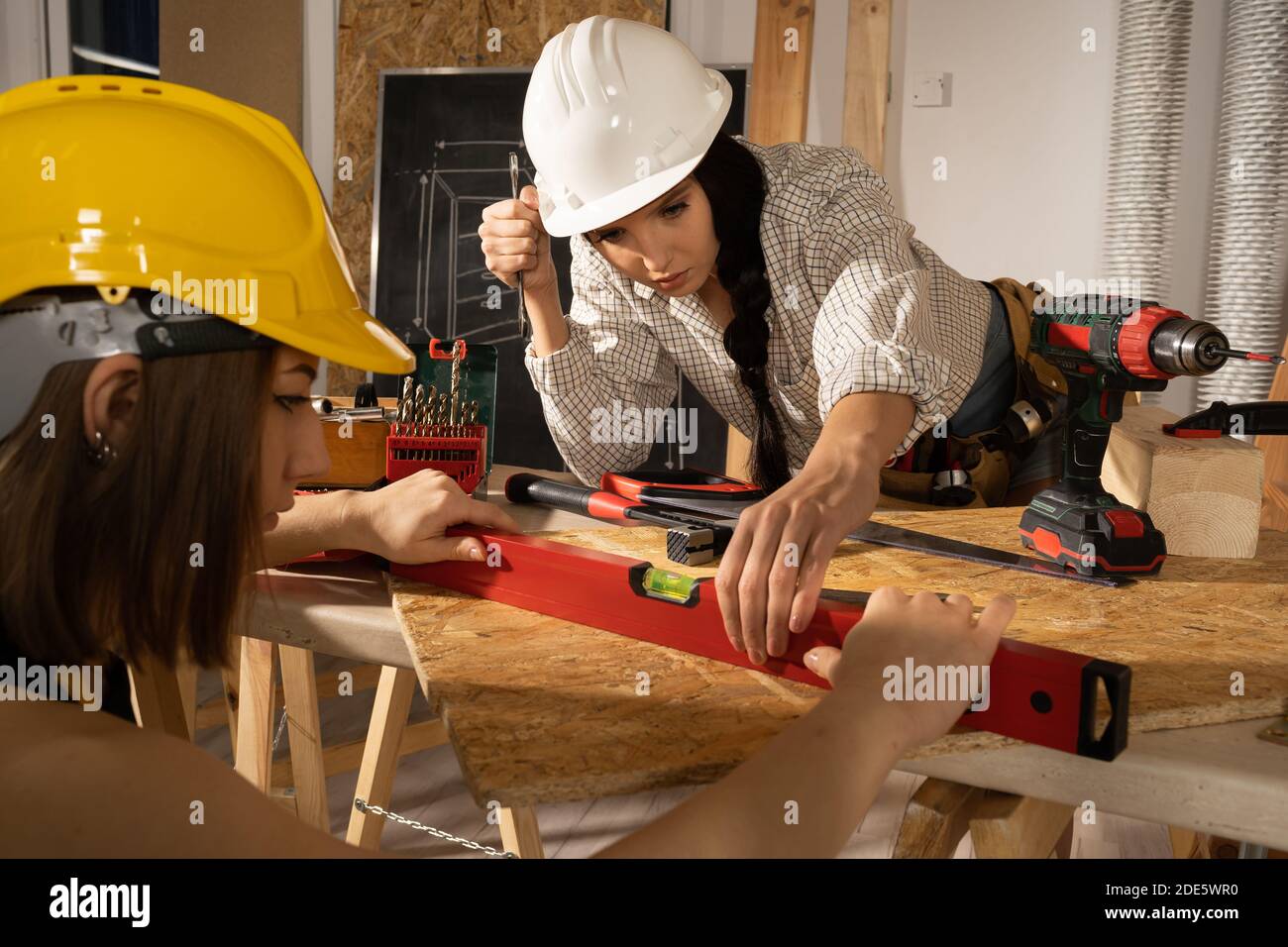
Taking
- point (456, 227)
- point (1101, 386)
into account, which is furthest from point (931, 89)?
point (1101, 386)

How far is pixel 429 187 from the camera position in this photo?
5.07 m

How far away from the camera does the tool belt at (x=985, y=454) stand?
2.28m

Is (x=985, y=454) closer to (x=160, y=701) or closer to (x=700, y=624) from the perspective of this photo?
(x=700, y=624)

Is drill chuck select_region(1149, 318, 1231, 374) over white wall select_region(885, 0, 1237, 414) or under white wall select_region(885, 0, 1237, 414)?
under

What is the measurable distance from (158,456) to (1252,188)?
12.7 feet

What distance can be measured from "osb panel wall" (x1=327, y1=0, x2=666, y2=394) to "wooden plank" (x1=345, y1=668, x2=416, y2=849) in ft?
10.8

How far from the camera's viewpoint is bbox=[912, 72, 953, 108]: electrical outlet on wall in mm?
4359

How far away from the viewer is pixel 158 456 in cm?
92

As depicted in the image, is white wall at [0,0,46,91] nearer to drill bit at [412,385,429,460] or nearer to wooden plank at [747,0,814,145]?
wooden plank at [747,0,814,145]

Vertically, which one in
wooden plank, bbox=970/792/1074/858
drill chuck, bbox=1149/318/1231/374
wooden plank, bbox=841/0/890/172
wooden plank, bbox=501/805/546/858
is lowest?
wooden plank, bbox=501/805/546/858

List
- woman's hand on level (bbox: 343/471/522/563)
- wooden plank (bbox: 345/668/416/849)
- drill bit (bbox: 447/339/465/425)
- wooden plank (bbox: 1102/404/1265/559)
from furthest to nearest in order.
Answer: wooden plank (bbox: 345/668/416/849) → drill bit (bbox: 447/339/465/425) → wooden plank (bbox: 1102/404/1265/559) → woman's hand on level (bbox: 343/471/522/563)

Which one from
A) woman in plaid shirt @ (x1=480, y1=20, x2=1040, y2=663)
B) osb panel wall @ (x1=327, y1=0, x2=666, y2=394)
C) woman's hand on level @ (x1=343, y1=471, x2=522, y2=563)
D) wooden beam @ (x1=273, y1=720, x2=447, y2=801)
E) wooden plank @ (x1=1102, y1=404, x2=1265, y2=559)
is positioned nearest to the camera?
woman's hand on level @ (x1=343, y1=471, x2=522, y2=563)

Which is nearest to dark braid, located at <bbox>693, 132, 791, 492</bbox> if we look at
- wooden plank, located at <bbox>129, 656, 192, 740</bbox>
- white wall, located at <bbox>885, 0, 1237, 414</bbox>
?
wooden plank, located at <bbox>129, 656, 192, 740</bbox>
